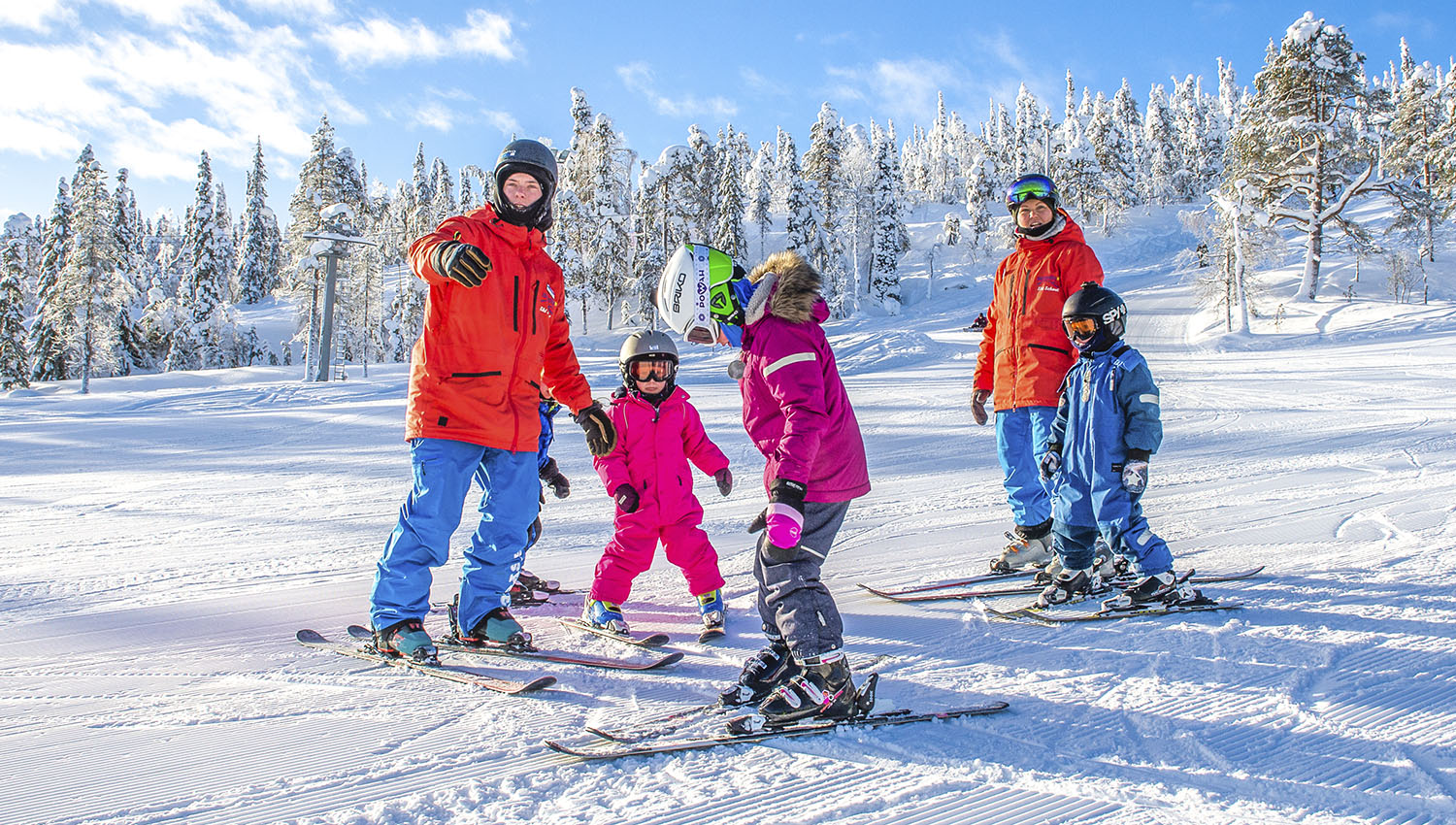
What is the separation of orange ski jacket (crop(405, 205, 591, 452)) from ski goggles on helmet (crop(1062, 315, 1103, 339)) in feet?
8.79

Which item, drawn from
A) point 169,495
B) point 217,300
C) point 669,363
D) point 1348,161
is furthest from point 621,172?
point 669,363

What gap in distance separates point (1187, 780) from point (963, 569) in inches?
97.5

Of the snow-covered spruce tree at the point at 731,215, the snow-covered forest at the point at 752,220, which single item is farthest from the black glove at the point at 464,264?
the snow-covered spruce tree at the point at 731,215

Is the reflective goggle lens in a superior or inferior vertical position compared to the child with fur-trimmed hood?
superior

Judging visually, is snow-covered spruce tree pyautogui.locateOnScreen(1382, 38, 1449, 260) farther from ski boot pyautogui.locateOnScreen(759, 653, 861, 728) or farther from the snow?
ski boot pyautogui.locateOnScreen(759, 653, 861, 728)

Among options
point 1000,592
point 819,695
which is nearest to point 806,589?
point 819,695

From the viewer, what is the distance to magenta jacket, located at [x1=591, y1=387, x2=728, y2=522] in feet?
13.0

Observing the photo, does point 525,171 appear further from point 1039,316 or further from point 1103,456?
point 1103,456

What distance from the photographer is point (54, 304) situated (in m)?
34.2

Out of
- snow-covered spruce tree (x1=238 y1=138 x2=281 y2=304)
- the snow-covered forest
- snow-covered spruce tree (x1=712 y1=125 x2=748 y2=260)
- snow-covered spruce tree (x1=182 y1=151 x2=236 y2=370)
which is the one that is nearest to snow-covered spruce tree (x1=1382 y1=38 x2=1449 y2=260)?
the snow-covered forest

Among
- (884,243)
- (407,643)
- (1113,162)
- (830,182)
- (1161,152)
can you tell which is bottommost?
(407,643)

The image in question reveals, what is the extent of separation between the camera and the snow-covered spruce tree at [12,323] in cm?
3650

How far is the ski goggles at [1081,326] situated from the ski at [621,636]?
2585 mm

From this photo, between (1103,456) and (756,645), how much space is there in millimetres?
1956
